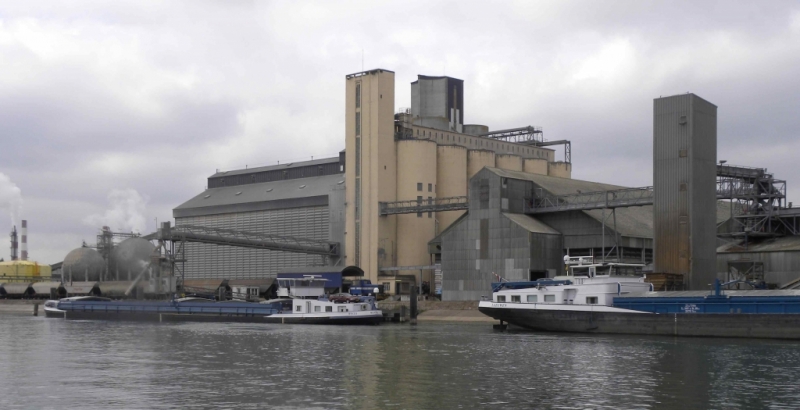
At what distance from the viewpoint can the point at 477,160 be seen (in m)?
123

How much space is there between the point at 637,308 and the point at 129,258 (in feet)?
260

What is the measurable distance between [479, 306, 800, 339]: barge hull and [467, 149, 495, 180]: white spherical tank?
50.6 meters

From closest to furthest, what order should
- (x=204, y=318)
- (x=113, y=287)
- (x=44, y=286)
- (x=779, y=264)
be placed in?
1. (x=779, y=264)
2. (x=204, y=318)
3. (x=113, y=287)
4. (x=44, y=286)

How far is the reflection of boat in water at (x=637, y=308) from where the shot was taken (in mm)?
59656

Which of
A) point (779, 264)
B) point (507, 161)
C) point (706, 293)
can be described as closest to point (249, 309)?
point (706, 293)

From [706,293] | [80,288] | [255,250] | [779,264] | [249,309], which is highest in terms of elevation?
[255,250]

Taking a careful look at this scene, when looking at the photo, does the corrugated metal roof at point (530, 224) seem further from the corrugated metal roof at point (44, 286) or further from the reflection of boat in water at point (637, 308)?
the corrugated metal roof at point (44, 286)

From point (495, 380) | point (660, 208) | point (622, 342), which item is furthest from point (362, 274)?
point (495, 380)

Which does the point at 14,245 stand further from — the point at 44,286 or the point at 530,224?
the point at 530,224

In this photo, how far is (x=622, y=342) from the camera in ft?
193

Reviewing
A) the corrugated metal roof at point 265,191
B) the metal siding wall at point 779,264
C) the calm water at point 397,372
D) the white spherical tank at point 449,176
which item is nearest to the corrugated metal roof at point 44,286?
the corrugated metal roof at point 265,191

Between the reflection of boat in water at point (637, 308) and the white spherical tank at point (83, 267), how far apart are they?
86.6m

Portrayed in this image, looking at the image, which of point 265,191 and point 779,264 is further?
point 265,191

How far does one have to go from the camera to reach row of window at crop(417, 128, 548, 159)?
401 feet
